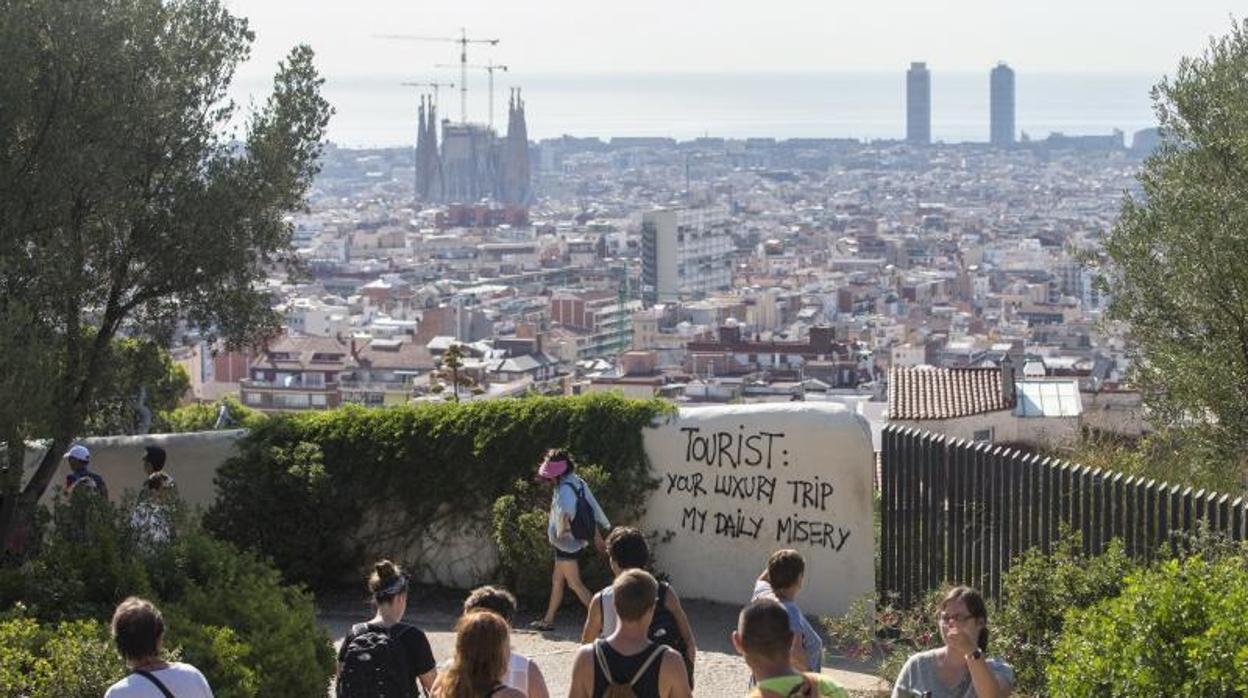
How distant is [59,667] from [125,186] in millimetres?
3876

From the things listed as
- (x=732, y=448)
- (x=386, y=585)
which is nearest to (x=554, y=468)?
(x=732, y=448)

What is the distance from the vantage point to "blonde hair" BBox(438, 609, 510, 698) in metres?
4.53

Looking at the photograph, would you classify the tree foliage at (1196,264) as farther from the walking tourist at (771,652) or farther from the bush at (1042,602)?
the walking tourist at (771,652)

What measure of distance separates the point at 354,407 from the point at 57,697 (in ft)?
18.4

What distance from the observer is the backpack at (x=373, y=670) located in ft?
17.4

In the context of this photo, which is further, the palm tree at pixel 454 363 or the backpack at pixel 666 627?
the palm tree at pixel 454 363

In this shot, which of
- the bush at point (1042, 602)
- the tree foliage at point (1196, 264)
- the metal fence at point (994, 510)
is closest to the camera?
the bush at point (1042, 602)

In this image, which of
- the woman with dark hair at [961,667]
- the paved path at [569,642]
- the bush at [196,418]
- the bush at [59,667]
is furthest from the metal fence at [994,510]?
the bush at [196,418]

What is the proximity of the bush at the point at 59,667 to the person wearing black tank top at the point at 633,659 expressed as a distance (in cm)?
150

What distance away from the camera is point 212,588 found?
711 cm

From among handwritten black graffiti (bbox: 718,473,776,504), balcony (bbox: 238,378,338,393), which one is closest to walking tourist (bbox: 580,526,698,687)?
handwritten black graffiti (bbox: 718,473,776,504)

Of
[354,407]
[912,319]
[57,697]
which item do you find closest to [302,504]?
[354,407]

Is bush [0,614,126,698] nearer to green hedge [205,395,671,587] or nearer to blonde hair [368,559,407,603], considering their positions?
blonde hair [368,559,407,603]

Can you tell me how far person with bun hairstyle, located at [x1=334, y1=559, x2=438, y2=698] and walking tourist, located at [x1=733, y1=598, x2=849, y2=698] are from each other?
116cm
